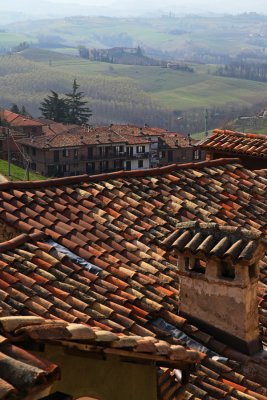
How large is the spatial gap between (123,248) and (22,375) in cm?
578

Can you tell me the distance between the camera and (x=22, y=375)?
4301mm

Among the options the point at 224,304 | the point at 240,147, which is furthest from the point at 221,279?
the point at 240,147

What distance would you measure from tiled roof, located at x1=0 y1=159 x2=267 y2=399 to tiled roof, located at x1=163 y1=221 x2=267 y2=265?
31.6 inches

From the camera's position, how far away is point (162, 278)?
963 cm

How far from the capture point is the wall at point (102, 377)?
5.40 meters

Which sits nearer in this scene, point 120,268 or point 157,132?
point 120,268

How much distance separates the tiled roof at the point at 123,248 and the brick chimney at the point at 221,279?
0.62 feet

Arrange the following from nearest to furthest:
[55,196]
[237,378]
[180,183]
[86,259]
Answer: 1. [237,378]
2. [86,259]
3. [55,196]
4. [180,183]

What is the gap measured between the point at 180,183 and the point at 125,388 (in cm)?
670

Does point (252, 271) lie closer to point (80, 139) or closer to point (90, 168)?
point (80, 139)

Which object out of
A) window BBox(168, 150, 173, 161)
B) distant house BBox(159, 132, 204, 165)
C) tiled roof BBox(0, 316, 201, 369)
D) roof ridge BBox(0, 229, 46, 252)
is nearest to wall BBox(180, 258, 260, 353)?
roof ridge BBox(0, 229, 46, 252)

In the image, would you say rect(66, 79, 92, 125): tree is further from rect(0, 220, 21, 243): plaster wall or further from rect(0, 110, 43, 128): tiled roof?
rect(0, 220, 21, 243): plaster wall

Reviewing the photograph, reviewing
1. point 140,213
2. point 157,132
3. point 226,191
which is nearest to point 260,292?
point 140,213

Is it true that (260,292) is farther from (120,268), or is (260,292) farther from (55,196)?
(55,196)
